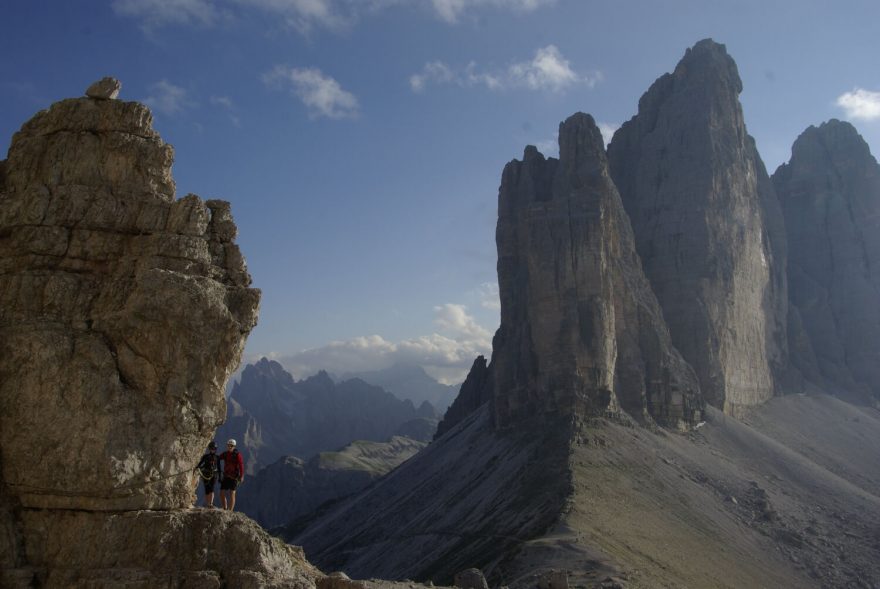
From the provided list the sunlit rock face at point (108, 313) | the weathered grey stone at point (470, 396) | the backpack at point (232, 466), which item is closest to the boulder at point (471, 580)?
the backpack at point (232, 466)

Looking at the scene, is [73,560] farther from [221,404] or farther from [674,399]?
[674,399]

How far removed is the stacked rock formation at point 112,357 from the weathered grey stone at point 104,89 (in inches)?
2.0

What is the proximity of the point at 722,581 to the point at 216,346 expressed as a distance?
47.9 metres

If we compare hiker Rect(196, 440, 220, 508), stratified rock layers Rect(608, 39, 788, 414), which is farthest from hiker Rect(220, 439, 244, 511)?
stratified rock layers Rect(608, 39, 788, 414)

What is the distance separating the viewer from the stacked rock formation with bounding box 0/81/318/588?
13.9 meters

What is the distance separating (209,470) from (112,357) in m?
3.49

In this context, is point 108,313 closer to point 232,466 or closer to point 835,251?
point 232,466

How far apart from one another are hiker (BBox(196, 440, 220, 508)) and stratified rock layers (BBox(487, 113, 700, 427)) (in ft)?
216

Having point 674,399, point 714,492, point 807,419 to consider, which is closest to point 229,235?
point 714,492

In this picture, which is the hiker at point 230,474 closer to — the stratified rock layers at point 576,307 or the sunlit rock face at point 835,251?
the stratified rock layers at point 576,307

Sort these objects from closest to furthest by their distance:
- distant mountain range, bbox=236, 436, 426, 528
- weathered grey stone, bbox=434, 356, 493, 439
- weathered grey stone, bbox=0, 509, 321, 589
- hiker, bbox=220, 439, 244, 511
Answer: weathered grey stone, bbox=0, 509, 321, 589
hiker, bbox=220, 439, 244, 511
weathered grey stone, bbox=434, 356, 493, 439
distant mountain range, bbox=236, 436, 426, 528

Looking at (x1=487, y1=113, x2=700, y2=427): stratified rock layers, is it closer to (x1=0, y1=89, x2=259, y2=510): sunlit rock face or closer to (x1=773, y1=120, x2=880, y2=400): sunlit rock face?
(x1=773, y1=120, x2=880, y2=400): sunlit rock face

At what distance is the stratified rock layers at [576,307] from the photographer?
3238 inches

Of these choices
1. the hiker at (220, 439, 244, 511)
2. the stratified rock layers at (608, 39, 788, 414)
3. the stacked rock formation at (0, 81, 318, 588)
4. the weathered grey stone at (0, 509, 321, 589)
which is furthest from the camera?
the stratified rock layers at (608, 39, 788, 414)
